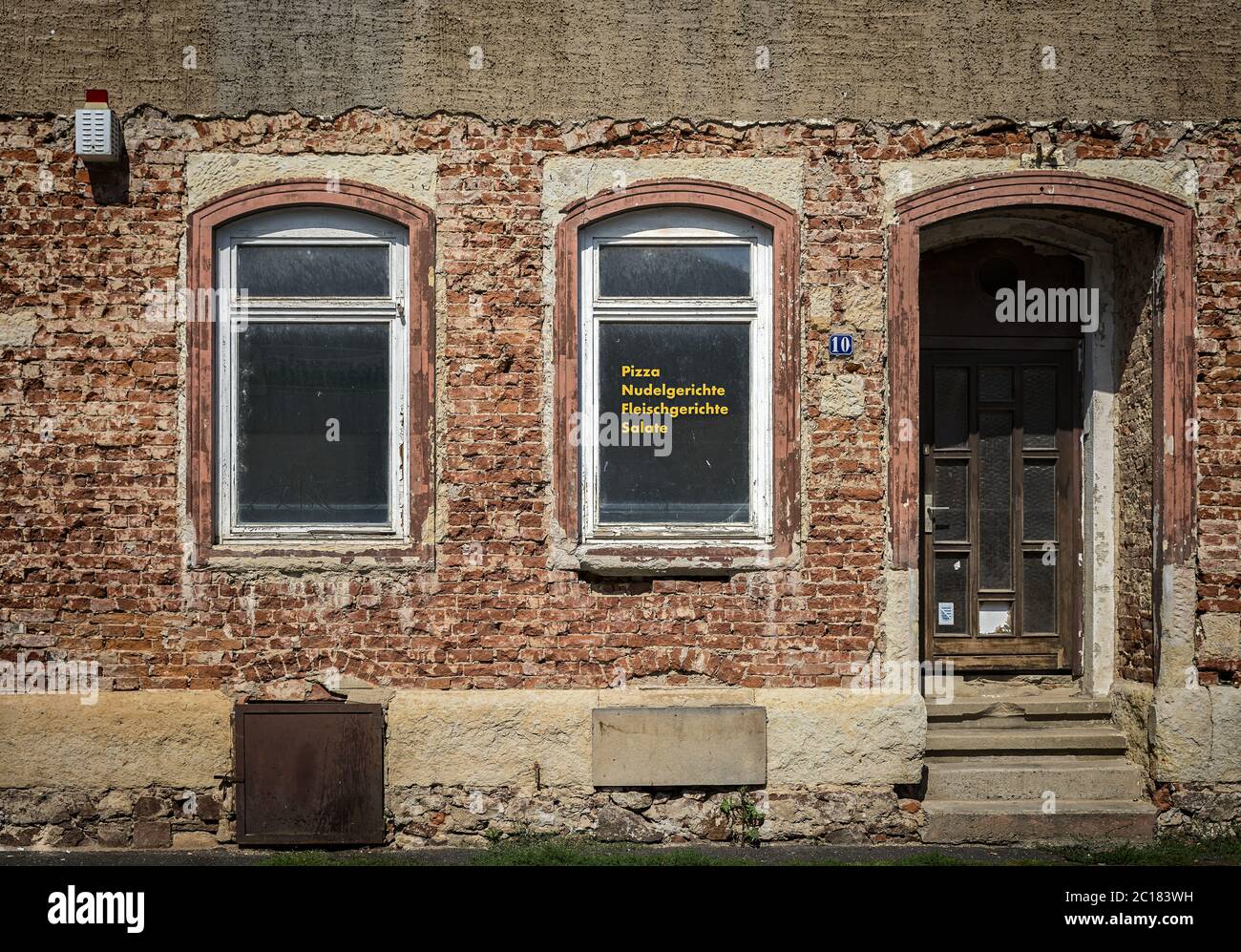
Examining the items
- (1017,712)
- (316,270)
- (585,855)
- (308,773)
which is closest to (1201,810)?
(1017,712)

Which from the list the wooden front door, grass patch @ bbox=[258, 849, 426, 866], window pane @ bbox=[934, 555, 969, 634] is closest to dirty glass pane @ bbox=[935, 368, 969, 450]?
the wooden front door

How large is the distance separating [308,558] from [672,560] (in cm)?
194

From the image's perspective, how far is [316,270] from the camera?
6.00m

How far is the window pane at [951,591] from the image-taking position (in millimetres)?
6609

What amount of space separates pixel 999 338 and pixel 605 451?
2532 millimetres

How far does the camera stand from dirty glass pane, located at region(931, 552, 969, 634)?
6.61m

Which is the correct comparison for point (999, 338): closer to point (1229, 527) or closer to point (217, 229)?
point (1229, 527)

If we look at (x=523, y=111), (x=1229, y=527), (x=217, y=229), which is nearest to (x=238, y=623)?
(x=217, y=229)

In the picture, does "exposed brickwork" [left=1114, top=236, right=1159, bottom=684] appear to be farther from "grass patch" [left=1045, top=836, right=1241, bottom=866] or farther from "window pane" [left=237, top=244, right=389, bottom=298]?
"window pane" [left=237, top=244, right=389, bottom=298]

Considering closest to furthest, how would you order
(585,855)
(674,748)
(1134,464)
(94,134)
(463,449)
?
(585,855) < (94,134) < (674,748) < (463,449) < (1134,464)

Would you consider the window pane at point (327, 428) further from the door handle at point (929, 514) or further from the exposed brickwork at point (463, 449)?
the door handle at point (929, 514)

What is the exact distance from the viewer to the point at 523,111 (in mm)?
5879

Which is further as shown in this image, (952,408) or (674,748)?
(952,408)

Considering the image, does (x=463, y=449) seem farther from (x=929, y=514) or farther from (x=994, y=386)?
(x=994, y=386)
